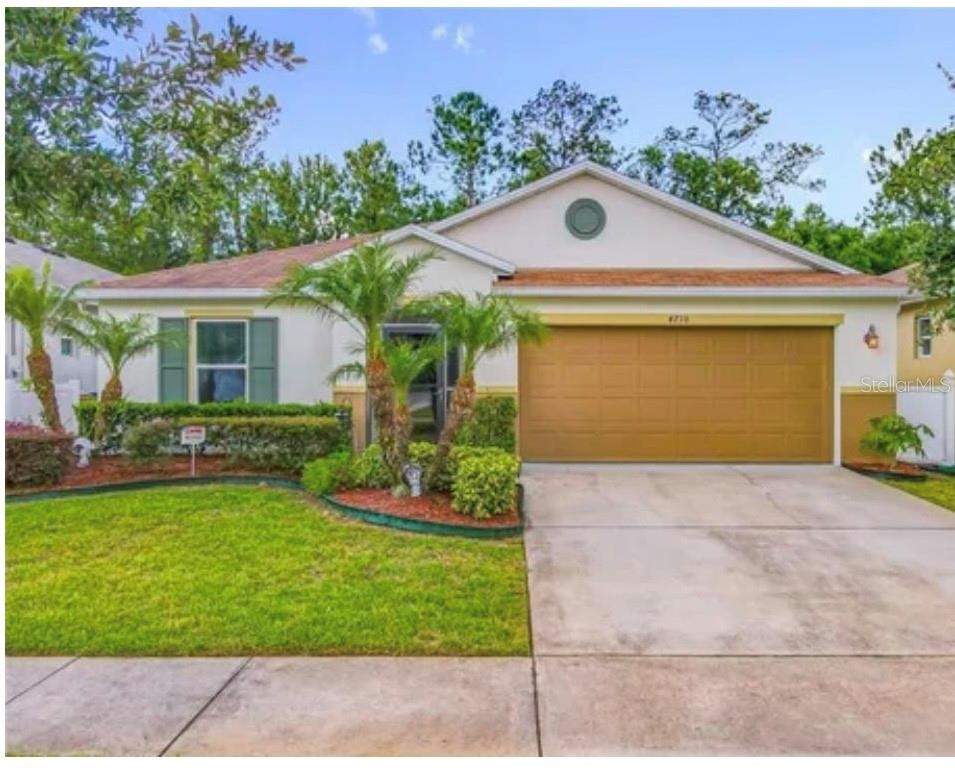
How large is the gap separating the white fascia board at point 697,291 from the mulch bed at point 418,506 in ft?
14.6

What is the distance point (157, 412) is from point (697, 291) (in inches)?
354

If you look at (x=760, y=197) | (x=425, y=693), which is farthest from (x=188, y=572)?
(x=760, y=197)

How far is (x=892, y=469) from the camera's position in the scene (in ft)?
35.6

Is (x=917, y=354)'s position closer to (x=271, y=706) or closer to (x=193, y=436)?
(x=193, y=436)

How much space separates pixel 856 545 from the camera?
23.3 feet

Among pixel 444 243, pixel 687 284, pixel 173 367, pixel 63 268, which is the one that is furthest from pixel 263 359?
pixel 63 268

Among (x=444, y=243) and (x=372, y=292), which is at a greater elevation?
(x=444, y=243)

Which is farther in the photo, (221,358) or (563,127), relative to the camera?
(563,127)

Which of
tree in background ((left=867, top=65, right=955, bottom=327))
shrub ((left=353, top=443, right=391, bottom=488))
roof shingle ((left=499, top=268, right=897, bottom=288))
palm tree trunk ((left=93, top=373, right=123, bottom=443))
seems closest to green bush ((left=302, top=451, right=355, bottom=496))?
shrub ((left=353, top=443, right=391, bottom=488))

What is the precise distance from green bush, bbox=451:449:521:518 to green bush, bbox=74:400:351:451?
12.2 ft

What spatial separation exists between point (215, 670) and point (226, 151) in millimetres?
3097

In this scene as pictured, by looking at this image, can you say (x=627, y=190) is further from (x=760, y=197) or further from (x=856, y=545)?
(x=760, y=197)

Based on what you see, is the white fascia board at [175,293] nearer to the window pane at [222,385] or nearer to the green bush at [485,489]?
the window pane at [222,385]
